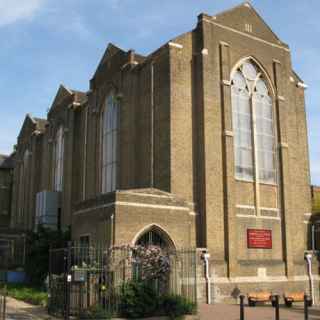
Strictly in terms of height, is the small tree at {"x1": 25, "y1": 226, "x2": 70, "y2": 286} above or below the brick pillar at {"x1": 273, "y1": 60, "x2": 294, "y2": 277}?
below


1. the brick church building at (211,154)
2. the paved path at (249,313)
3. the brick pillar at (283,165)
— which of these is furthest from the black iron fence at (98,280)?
the brick pillar at (283,165)

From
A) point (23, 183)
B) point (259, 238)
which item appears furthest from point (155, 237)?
point (23, 183)

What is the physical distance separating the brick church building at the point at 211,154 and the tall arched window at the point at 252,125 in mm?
73

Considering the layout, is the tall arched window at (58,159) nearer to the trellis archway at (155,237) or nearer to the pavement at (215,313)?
the trellis archway at (155,237)

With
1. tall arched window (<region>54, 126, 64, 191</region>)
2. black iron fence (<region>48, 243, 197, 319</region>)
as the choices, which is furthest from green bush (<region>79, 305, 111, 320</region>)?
tall arched window (<region>54, 126, 64, 191</region>)

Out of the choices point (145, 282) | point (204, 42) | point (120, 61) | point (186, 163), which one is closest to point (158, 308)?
point (145, 282)

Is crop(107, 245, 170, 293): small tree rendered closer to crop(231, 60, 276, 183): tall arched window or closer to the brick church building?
the brick church building

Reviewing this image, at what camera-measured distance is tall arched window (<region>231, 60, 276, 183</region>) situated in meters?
31.7

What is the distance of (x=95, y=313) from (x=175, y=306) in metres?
2.95

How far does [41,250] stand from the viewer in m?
32.8

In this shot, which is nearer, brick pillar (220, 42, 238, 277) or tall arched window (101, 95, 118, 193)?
brick pillar (220, 42, 238, 277)

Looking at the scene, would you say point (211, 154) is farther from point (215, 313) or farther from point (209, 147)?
point (215, 313)

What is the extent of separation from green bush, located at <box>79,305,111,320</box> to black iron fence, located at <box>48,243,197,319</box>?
7.1 inches

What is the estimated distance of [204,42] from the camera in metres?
30.9
